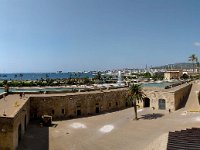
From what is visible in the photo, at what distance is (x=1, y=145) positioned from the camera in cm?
2384

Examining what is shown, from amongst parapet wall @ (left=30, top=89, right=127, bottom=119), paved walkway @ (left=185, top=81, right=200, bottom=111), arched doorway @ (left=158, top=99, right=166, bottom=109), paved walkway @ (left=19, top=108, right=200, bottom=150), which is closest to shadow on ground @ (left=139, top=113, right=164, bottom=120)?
paved walkway @ (left=19, top=108, right=200, bottom=150)

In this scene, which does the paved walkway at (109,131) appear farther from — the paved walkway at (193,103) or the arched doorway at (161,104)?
the paved walkway at (193,103)

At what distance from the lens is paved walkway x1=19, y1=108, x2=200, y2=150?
2748 cm

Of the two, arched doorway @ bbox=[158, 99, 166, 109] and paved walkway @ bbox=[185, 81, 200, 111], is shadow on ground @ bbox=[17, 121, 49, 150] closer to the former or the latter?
arched doorway @ bbox=[158, 99, 166, 109]

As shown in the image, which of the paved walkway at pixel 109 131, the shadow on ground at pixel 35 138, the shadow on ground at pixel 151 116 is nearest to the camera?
the shadow on ground at pixel 35 138

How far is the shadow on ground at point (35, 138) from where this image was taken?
2652 centimetres

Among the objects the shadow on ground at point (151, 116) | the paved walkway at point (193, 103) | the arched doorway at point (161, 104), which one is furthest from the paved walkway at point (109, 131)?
the paved walkway at point (193, 103)

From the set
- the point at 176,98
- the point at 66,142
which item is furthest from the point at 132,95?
the point at 66,142

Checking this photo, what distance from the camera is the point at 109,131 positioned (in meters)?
33.0

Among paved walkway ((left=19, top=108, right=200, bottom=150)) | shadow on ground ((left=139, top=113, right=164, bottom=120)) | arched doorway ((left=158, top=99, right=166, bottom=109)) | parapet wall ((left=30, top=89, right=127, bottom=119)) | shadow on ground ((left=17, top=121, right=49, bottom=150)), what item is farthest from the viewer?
arched doorway ((left=158, top=99, right=166, bottom=109))

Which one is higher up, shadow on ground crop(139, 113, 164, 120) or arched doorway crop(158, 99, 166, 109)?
arched doorway crop(158, 99, 166, 109)

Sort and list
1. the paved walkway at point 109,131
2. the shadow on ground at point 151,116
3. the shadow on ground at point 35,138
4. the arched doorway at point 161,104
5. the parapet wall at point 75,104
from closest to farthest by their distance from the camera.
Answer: the shadow on ground at point 35,138, the paved walkway at point 109,131, the parapet wall at point 75,104, the shadow on ground at point 151,116, the arched doorway at point 161,104

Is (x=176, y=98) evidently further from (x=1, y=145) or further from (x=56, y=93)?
(x=1, y=145)

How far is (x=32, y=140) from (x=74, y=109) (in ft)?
42.7
